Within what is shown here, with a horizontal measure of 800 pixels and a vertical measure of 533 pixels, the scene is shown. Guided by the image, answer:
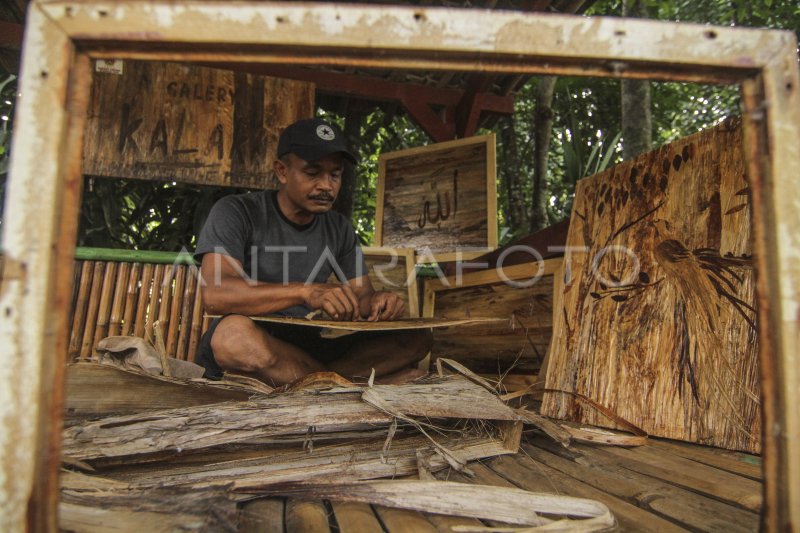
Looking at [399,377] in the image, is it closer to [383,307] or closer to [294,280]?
[383,307]

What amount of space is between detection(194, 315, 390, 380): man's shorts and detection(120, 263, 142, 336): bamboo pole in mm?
949

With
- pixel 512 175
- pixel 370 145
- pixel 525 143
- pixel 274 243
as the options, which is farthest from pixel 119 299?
pixel 525 143

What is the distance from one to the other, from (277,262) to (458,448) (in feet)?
4.92

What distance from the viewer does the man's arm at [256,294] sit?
2055mm

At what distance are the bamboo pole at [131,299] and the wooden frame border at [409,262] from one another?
151 centimetres

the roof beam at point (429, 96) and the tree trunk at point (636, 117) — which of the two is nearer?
the roof beam at point (429, 96)

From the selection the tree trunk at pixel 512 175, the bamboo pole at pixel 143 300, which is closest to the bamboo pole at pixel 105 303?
the bamboo pole at pixel 143 300

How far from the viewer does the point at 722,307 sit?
1576 mm

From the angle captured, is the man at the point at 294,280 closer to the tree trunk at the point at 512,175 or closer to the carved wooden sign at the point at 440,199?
the carved wooden sign at the point at 440,199

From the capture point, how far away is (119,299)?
10.5 ft

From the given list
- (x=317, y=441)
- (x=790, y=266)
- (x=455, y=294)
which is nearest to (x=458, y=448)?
(x=317, y=441)

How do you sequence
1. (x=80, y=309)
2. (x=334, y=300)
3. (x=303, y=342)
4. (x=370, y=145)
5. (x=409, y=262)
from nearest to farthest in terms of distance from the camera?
(x=334, y=300), (x=303, y=342), (x=80, y=309), (x=409, y=262), (x=370, y=145)

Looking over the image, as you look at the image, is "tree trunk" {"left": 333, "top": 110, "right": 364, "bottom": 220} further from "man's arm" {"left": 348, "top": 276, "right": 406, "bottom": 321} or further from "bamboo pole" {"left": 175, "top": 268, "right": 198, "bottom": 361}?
"man's arm" {"left": 348, "top": 276, "right": 406, "bottom": 321}

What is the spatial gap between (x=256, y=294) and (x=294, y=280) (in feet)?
1.62
